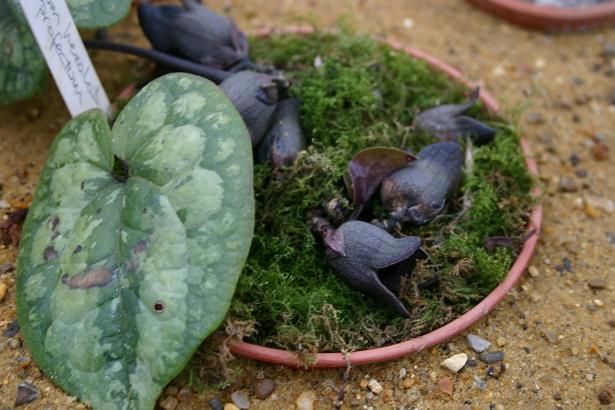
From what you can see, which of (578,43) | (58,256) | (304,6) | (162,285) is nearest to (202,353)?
(162,285)

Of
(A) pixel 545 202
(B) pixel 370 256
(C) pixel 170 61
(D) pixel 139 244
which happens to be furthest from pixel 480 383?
(C) pixel 170 61

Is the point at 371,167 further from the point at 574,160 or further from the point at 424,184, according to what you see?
the point at 574,160

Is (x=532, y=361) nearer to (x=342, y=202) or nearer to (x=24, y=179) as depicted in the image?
(x=342, y=202)

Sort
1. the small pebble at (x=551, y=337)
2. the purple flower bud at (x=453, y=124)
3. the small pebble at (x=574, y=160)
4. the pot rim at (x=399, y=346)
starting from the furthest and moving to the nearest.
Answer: the small pebble at (x=574, y=160), the purple flower bud at (x=453, y=124), the small pebble at (x=551, y=337), the pot rim at (x=399, y=346)

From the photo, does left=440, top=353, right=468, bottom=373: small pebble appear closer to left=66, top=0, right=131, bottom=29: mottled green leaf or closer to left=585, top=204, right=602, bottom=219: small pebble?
left=585, top=204, right=602, bottom=219: small pebble

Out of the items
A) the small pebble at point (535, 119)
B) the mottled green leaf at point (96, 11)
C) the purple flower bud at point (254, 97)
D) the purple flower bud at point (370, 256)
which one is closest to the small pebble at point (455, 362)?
the purple flower bud at point (370, 256)

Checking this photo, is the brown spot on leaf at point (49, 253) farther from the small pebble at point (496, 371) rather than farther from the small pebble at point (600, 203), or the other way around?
the small pebble at point (600, 203)
